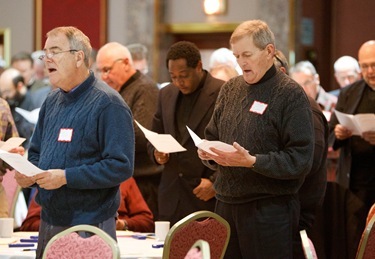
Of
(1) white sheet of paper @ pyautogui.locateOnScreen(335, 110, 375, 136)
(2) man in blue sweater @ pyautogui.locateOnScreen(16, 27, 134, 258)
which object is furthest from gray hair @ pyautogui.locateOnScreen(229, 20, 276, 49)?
(1) white sheet of paper @ pyautogui.locateOnScreen(335, 110, 375, 136)

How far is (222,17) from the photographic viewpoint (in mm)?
11914

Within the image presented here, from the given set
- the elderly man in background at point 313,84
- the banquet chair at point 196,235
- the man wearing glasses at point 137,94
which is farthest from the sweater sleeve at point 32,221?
the elderly man in background at point 313,84

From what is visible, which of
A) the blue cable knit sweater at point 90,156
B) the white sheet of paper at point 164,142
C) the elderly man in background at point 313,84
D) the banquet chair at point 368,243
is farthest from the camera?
the elderly man in background at point 313,84

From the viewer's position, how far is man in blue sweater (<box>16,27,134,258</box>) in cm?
400

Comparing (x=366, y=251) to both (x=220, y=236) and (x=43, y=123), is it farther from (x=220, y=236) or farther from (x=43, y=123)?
(x=43, y=123)

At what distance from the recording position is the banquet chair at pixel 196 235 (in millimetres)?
3945

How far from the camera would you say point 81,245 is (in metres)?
3.68

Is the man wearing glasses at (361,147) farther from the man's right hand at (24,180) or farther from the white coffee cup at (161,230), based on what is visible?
the man's right hand at (24,180)

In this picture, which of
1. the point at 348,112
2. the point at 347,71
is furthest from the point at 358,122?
the point at 347,71

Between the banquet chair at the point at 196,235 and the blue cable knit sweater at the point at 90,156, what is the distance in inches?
13.1

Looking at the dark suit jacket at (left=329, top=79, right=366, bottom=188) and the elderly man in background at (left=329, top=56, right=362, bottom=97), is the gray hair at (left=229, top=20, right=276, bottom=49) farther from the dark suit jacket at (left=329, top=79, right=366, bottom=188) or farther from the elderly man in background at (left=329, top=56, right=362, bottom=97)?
the elderly man in background at (left=329, top=56, right=362, bottom=97)

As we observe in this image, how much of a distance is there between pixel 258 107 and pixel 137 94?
2.31m

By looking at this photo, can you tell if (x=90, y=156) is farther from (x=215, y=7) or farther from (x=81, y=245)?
(x=215, y=7)

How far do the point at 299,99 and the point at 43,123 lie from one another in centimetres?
120
